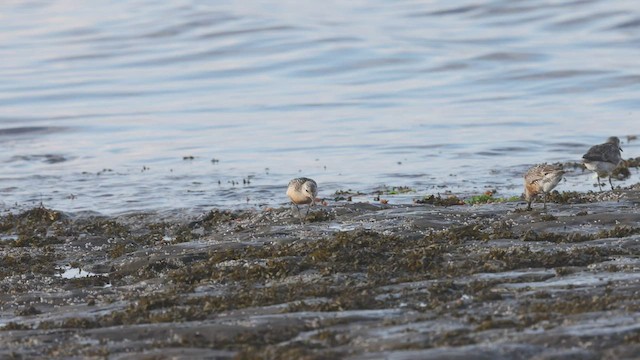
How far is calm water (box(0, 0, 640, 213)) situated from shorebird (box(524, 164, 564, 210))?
157 inches

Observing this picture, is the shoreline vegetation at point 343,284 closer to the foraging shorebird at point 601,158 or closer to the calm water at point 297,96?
the foraging shorebird at point 601,158

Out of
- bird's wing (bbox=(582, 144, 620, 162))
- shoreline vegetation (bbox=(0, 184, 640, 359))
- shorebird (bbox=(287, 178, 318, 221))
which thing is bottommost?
shoreline vegetation (bbox=(0, 184, 640, 359))

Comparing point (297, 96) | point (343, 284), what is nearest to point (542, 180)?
point (343, 284)

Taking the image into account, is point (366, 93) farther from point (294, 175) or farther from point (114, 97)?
point (294, 175)

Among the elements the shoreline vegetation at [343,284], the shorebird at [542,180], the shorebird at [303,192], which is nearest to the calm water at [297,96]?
the shorebird at [303,192]

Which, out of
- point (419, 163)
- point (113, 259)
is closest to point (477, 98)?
point (419, 163)

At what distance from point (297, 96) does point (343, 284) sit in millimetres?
22078

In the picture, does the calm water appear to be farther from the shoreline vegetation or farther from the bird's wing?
the shoreline vegetation

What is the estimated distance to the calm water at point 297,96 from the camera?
21281 millimetres

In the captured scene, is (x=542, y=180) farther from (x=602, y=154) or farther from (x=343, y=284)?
(x=343, y=284)

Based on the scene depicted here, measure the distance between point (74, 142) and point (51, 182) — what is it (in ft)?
17.1

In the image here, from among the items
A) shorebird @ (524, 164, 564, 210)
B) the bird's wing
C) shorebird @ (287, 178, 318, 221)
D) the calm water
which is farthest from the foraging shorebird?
shorebird @ (287, 178, 318, 221)

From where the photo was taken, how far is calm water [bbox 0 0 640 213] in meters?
21.3

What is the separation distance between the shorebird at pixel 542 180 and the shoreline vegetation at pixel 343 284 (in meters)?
0.29
